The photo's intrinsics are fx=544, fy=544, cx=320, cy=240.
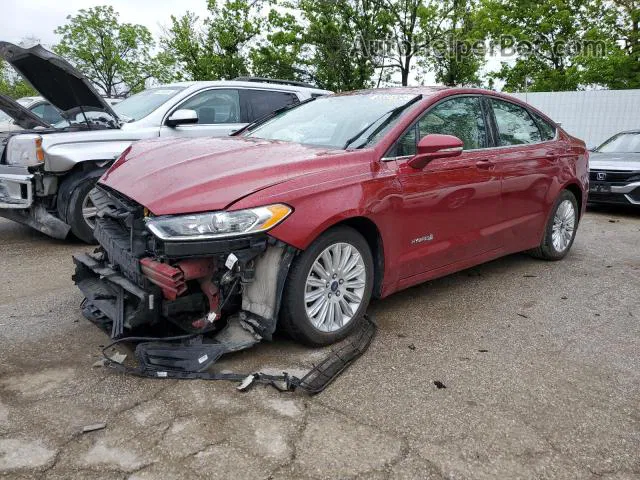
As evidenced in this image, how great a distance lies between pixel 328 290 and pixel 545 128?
3.28 metres

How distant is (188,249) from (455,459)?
1624 mm

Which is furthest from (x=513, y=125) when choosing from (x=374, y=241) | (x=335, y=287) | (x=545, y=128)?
(x=335, y=287)

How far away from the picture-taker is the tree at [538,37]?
27.7 m

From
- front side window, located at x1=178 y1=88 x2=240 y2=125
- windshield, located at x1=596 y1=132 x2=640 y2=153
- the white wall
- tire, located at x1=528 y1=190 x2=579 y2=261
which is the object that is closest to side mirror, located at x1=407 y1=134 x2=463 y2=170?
tire, located at x1=528 y1=190 x2=579 y2=261

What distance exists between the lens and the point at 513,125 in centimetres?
494

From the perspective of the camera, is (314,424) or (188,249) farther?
(188,249)

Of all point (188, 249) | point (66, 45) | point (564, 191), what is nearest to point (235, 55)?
point (66, 45)

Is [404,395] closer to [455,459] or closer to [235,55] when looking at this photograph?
[455,459]

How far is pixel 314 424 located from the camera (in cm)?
259

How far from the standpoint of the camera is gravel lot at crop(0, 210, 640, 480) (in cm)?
230

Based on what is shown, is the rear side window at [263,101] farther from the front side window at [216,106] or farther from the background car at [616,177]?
the background car at [616,177]

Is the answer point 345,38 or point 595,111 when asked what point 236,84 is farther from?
point 345,38

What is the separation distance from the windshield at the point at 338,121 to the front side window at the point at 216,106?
2414 mm

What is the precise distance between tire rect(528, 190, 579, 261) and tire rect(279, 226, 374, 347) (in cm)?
268
